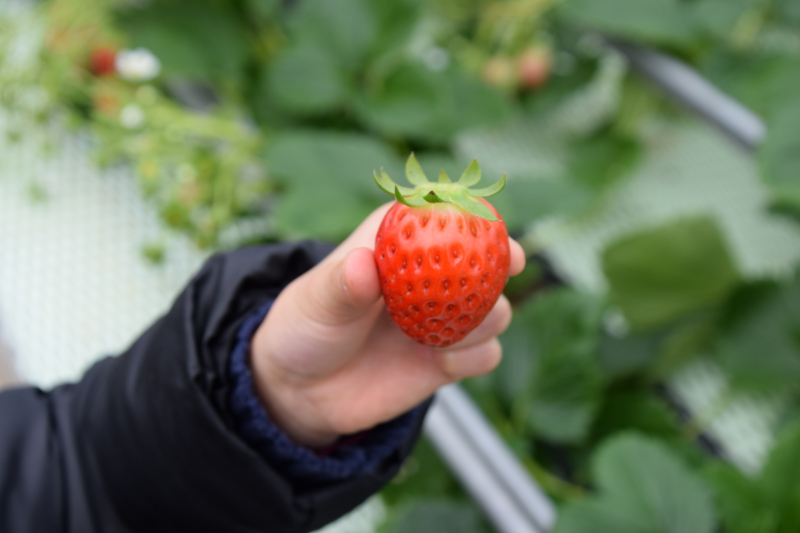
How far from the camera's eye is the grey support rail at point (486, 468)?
0.56 m

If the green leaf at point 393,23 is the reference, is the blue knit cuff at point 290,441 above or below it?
below

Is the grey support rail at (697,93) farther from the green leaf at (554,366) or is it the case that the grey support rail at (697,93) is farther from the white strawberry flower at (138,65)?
the white strawberry flower at (138,65)

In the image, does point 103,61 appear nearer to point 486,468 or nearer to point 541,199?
point 541,199

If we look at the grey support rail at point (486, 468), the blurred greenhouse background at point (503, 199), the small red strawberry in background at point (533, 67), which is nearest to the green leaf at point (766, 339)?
the blurred greenhouse background at point (503, 199)

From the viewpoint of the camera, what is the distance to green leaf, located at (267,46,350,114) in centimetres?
82

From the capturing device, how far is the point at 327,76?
0.83m

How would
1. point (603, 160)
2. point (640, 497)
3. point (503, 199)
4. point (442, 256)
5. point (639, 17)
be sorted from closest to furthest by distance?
point (442, 256) < point (640, 497) < point (503, 199) < point (639, 17) < point (603, 160)

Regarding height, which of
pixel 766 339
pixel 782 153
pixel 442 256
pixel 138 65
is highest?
pixel 138 65

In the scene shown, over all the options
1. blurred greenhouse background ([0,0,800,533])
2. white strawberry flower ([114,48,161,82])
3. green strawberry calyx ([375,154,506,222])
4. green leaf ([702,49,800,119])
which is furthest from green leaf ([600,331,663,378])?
white strawberry flower ([114,48,161,82])

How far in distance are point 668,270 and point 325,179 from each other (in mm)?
418

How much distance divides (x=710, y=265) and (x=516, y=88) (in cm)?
40

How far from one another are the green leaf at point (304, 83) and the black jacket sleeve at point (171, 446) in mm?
363

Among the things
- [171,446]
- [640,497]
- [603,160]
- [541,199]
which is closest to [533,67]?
[603,160]

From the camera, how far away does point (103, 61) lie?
33.5 inches
